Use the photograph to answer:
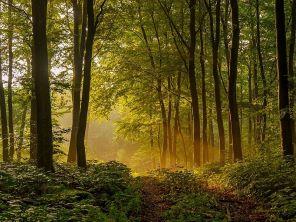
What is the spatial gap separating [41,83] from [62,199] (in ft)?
13.9

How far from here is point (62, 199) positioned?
876cm

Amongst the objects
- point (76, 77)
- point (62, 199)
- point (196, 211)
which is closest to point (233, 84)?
point (76, 77)

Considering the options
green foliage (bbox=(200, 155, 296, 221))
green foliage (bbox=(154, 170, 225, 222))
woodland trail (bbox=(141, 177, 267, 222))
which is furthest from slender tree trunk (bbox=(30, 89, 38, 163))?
green foliage (bbox=(200, 155, 296, 221))

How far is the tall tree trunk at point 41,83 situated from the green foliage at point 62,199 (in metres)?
0.75

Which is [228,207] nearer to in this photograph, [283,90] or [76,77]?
[283,90]

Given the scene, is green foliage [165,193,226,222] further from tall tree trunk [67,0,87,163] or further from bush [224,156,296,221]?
tall tree trunk [67,0,87,163]

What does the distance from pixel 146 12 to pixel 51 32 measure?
39.6 ft

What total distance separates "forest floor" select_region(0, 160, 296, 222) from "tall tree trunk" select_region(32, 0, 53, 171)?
31.8 inches

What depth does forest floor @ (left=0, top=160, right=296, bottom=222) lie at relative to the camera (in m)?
7.64

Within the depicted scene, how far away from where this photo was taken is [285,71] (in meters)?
14.2

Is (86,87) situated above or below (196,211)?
above

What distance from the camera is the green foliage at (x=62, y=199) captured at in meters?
7.01

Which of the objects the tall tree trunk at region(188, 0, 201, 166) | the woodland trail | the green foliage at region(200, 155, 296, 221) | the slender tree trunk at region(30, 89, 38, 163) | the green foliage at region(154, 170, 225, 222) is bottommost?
the woodland trail

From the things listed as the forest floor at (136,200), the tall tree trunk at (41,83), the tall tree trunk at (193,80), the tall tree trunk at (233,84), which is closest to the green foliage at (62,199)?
the forest floor at (136,200)
